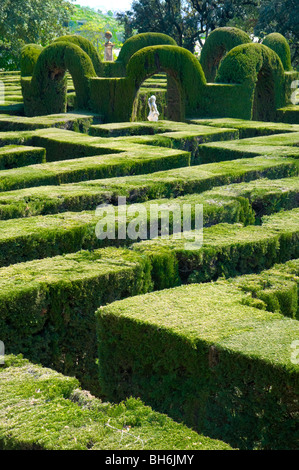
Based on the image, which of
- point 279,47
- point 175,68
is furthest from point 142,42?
point 175,68

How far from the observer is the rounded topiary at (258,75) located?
1959 cm

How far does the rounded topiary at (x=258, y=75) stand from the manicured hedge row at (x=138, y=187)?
29.6ft

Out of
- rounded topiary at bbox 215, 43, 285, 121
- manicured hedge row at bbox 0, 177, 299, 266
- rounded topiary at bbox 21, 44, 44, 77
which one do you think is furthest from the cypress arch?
manicured hedge row at bbox 0, 177, 299, 266

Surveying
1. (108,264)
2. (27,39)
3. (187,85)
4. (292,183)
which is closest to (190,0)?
(27,39)

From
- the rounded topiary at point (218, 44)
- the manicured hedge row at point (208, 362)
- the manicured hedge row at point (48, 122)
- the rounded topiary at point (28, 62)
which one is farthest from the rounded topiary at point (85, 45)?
the manicured hedge row at point (208, 362)

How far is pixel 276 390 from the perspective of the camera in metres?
3.83

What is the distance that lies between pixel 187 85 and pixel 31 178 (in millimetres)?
10303

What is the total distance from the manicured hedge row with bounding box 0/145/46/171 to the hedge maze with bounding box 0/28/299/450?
3 cm

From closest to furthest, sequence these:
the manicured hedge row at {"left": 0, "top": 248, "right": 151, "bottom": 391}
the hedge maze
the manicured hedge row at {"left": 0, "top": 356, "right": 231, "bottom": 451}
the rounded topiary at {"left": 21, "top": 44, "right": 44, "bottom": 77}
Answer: the manicured hedge row at {"left": 0, "top": 356, "right": 231, "bottom": 451}
the hedge maze
the manicured hedge row at {"left": 0, "top": 248, "right": 151, "bottom": 391}
the rounded topiary at {"left": 21, "top": 44, "right": 44, "bottom": 77}

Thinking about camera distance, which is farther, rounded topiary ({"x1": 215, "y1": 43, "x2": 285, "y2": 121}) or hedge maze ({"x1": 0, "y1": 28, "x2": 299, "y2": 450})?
rounded topiary ({"x1": 215, "y1": 43, "x2": 285, "y2": 121})

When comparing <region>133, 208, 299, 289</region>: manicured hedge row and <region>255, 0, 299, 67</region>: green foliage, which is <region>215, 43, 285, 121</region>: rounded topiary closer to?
<region>133, 208, 299, 289</region>: manicured hedge row

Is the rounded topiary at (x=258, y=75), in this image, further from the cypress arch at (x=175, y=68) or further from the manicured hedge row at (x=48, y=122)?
the manicured hedge row at (x=48, y=122)

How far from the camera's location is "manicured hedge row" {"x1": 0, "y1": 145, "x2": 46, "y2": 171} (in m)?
11.9

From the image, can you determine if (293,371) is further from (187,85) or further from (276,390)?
(187,85)
